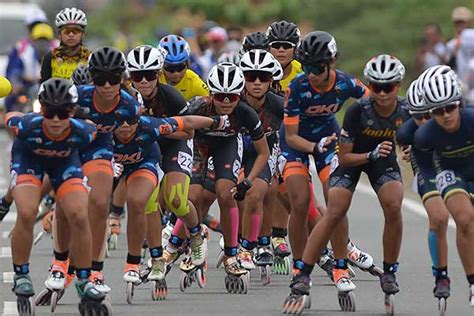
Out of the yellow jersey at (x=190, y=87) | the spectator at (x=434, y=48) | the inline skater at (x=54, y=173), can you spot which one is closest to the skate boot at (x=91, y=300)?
the inline skater at (x=54, y=173)

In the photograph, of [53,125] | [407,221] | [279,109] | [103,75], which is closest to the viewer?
[53,125]

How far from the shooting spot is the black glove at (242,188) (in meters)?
14.5

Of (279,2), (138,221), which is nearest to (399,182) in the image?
(138,221)

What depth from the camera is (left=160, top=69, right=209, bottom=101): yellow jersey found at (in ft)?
52.6

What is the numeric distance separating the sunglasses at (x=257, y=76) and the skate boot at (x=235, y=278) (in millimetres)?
1625

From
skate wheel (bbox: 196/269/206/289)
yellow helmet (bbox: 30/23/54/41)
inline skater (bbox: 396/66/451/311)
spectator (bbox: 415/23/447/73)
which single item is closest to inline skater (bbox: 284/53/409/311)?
inline skater (bbox: 396/66/451/311)

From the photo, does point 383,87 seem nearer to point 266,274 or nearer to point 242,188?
point 242,188

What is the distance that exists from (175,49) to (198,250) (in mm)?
2003

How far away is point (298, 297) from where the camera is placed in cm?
1293

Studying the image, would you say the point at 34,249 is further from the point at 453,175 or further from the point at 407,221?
the point at 453,175

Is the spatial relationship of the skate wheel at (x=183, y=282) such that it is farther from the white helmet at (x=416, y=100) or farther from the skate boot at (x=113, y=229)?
the skate boot at (x=113, y=229)

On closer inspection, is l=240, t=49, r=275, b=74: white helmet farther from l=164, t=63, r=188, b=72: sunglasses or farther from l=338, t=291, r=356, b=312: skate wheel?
l=338, t=291, r=356, b=312: skate wheel

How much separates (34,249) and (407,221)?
4753 millimetres

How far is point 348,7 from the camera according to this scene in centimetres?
3900
